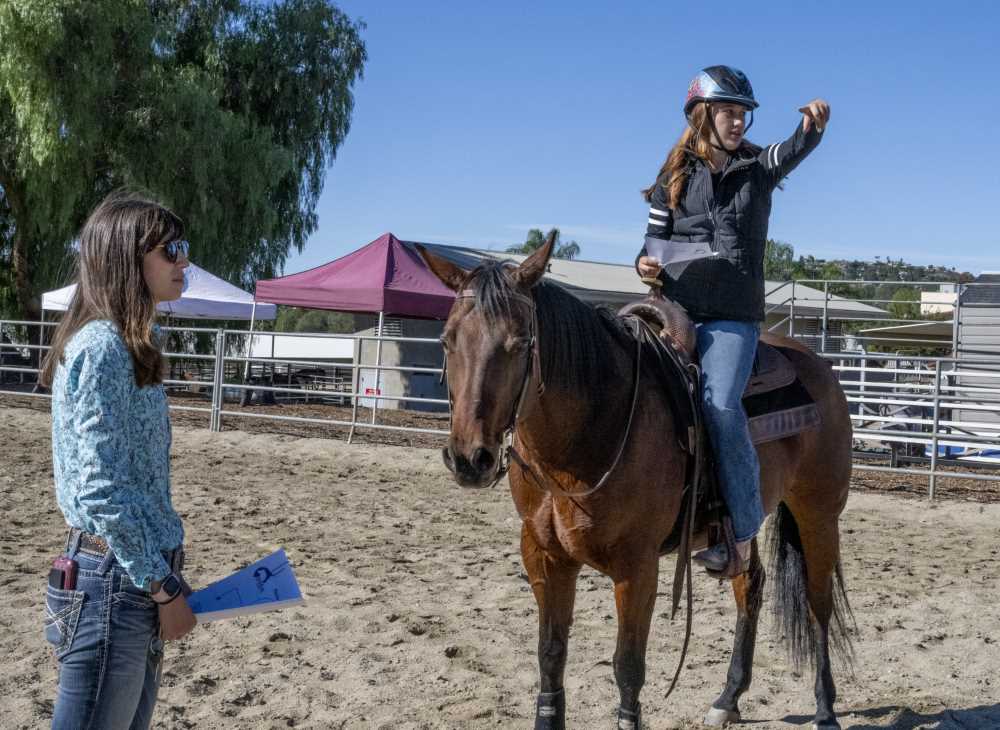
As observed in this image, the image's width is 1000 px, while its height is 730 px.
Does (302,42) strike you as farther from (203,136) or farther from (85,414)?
(85,414)

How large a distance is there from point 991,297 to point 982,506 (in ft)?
27.6

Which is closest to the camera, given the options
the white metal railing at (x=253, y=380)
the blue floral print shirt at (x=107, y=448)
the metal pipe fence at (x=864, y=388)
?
the blue floral print shirt at (x=107, y=448)

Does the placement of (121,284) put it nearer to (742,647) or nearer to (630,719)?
(630,719)

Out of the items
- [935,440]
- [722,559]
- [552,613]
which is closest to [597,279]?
[935,440]

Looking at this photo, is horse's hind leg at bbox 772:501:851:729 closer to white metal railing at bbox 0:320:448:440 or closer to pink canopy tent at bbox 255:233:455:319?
white metal railing at bbox 0:320:448:440

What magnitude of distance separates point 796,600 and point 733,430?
1.24 meters

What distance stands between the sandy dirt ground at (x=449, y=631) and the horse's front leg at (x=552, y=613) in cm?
47

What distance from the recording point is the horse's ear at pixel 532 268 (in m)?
2.67

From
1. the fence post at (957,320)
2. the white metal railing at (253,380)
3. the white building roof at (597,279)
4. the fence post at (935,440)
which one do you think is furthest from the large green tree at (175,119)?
the fence post at (935,440)

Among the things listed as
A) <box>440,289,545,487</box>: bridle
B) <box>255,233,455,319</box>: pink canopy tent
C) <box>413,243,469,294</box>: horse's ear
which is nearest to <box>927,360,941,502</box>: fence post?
<box>255,233,455,319</box>: pink canopy tent

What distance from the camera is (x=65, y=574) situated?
191cm

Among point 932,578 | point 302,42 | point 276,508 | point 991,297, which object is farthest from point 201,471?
point 302,42

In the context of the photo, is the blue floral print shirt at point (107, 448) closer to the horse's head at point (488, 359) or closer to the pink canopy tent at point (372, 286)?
the horse's head at point (488, 359)

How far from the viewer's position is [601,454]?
9.69 ft
